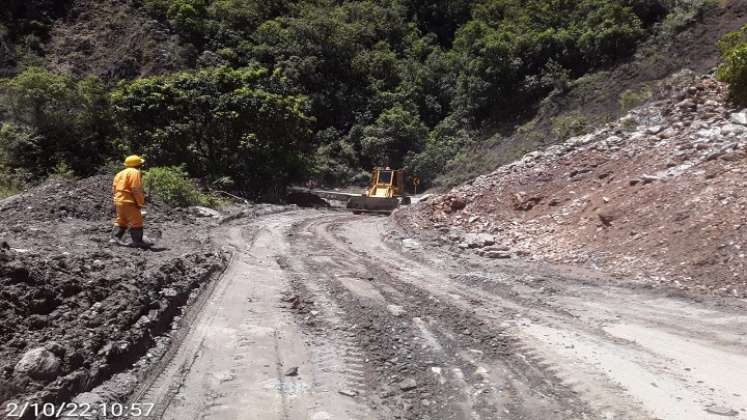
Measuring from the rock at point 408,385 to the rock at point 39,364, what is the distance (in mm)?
2587

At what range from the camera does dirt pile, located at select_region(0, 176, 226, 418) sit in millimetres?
3945

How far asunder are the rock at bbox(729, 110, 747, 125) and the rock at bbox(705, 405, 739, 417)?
29.4 feet

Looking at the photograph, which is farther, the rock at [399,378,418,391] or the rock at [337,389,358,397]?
the rock at [399,378,418,391]

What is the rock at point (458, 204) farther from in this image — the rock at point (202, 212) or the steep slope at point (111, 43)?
the steep slope at point (111, 43)

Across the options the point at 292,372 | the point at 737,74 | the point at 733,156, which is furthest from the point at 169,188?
the point at 737,74

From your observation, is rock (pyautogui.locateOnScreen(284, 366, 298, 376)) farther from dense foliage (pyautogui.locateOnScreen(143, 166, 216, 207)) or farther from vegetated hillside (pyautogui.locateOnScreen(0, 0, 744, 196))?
vegetated hillside (pyautogui.locateOnScreen(0, 0, 744, 196))

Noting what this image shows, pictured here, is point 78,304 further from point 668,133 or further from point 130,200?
point 668,133

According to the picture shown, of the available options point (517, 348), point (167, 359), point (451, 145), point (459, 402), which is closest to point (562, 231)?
point (517, 348)

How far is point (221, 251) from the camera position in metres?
9.89

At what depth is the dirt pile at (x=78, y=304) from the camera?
12.9 ft

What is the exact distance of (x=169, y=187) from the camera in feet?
53.2

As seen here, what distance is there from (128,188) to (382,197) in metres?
13.5

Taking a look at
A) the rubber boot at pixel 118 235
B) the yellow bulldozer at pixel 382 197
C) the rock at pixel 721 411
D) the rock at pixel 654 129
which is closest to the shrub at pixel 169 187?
the rubber boot at pixel 118 235

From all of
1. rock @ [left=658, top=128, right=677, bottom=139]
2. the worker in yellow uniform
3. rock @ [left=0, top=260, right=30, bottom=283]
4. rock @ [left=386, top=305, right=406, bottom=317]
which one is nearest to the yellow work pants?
the worker in yellow uniform
